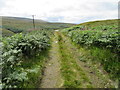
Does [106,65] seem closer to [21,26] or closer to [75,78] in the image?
[75,78]

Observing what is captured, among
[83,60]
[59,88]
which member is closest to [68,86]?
[59,88]

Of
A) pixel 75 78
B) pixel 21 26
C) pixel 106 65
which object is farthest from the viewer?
pixel 21 26

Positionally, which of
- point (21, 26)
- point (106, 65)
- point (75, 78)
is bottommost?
point (75, 78)

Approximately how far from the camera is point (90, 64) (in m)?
5.36

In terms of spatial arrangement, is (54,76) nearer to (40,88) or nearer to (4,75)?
(40,88)

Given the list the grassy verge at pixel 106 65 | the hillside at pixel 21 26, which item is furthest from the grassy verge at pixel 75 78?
the hillside at pixel 21 26

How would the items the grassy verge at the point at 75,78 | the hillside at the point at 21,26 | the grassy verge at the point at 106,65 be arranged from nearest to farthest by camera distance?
the grassy verge at the point at 75,78 < the grassy verge at the point at 106,65 < the hillside at the point at 21,26

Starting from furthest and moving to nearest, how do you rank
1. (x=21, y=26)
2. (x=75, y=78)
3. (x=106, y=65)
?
(x=21, y=26) < (x=106, y=65) < (x=75, y=78)

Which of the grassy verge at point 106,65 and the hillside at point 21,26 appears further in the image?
the hillside at point 21,26

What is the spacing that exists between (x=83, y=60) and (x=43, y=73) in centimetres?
Answer: 280

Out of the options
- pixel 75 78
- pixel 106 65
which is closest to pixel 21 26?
pixel 75 78

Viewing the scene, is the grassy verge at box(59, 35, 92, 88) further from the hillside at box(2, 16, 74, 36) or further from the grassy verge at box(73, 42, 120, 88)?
the hillside at box(2, 16, 74, 36)

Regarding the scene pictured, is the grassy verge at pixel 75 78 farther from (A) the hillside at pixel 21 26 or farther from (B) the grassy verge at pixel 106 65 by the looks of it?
(A) the hillside at pixel 21 26

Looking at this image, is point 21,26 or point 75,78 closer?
point 75,78
